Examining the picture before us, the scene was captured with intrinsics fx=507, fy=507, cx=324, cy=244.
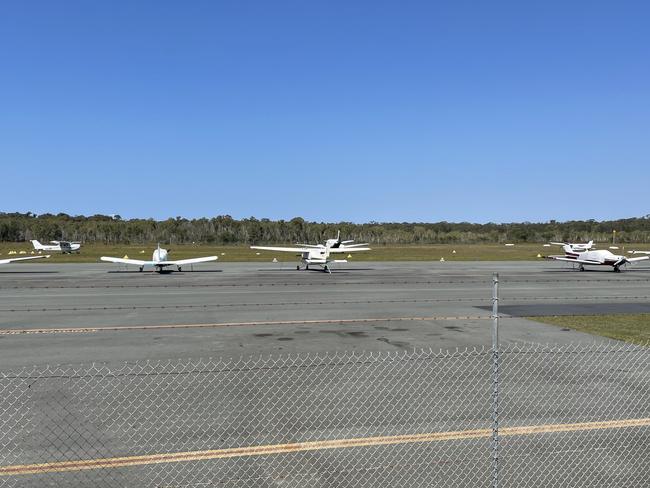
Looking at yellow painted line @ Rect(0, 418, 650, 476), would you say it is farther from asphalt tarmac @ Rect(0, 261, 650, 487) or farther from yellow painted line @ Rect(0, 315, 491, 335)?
yellow painted line @ Rect(0, 315, 491, 335)

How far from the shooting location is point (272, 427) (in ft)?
25.0

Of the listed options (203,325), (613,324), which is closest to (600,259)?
(613,324)

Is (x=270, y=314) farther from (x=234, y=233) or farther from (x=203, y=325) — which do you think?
(x=234, y=233)

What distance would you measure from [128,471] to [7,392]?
4.81 m

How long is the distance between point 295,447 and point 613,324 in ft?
47.1

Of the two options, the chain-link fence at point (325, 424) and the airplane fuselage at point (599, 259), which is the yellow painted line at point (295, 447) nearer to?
the chain-link fence at point (325, 424)

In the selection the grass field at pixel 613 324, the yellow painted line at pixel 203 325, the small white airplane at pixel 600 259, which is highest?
the small white airplane at pixel 600 259

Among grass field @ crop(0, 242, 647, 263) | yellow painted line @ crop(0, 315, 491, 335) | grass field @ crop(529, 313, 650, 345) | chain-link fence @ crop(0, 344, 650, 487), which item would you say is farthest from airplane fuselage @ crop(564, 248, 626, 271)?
chain-link fence @ crop(0, 344, 650, 487)

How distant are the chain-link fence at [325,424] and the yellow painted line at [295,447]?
3 cm

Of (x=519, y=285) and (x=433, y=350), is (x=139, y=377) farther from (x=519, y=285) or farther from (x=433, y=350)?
(x=519, y=285)

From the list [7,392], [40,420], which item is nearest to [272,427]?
[40,420]

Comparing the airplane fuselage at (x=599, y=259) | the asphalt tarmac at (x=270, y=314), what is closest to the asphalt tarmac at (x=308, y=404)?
the asphalt tarmac at (x=270, y=314)

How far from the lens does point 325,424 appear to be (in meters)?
7.74

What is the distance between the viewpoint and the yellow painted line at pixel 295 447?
245 inches
